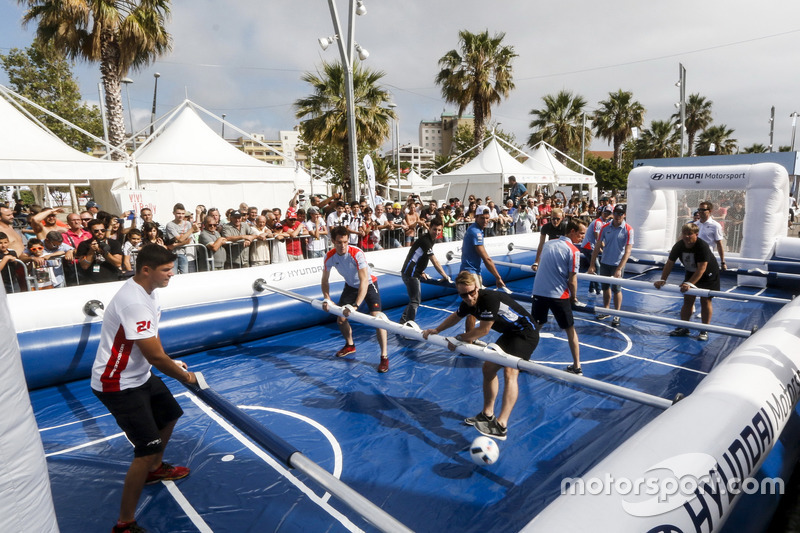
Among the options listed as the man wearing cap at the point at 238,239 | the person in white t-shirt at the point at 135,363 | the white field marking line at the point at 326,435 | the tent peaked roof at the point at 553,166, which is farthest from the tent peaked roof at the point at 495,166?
the person in white t-shirt at the point at 135,363

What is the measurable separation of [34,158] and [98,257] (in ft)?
13.9

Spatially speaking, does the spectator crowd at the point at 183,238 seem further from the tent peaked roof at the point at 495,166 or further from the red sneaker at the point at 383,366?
the tent peaked roof at the point at 495,166

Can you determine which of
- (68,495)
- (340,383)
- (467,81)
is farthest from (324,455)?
(467,81)

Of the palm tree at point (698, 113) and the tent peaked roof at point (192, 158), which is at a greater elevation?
the palm tree at point (698, 113)

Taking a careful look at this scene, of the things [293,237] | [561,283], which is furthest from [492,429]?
[293,237]

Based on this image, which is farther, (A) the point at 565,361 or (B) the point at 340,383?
(A) the point at 565,361

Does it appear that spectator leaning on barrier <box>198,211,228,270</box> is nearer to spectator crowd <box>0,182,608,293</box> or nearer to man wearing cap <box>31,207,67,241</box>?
spectator crowd <box>0,182,608,293</box>

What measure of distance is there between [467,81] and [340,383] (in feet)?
67.6

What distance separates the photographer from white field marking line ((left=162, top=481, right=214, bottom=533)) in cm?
329

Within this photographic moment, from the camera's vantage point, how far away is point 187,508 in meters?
3.48

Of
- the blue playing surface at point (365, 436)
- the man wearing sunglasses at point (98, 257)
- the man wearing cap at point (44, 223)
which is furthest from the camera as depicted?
the man wearing cap at point (44, 223)

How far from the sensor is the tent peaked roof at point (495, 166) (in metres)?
19.5

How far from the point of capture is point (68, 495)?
366 centimetres

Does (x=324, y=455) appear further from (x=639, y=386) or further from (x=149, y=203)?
(x=149, y=203)
